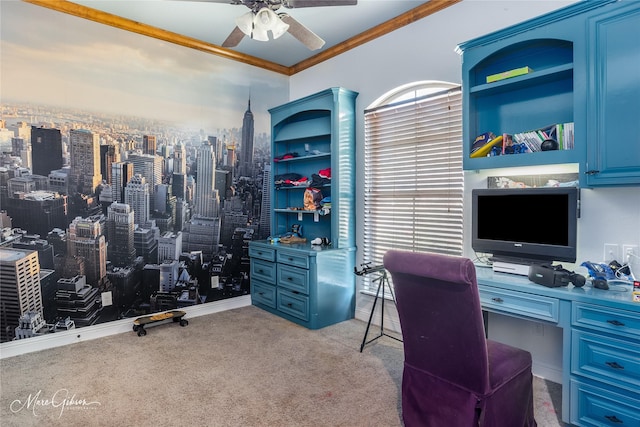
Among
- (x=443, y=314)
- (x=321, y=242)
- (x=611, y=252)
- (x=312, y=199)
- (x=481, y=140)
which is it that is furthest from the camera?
(x=312, y=199)

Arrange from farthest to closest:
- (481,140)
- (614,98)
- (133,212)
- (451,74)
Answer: (133,212) < (451,74) < (481,140) < (614,98)

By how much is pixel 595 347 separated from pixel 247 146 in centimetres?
378

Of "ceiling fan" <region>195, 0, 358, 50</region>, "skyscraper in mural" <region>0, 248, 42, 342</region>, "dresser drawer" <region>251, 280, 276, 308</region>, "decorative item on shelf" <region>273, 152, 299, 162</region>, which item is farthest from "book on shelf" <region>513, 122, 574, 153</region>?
"skyscraper in mural" <region>0, 248, 42, 342</region>

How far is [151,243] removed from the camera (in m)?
3.68

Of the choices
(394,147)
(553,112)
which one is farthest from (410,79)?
(553,112)

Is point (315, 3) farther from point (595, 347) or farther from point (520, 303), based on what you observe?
point (595, 347)

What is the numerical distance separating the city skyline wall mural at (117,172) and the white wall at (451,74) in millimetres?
1324

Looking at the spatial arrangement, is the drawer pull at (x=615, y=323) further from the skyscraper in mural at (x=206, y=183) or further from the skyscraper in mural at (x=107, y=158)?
the skyscraper in mural at (x=107, y=158)

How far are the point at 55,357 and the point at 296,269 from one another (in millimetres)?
2147

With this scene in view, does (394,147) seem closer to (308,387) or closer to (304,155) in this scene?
(304,155)

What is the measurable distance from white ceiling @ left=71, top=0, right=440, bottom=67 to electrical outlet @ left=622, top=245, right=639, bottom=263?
8.03 feet

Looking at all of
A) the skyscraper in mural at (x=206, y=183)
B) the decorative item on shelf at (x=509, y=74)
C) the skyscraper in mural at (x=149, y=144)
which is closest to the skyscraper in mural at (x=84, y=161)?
the skyscraper in mural at (x=149, y=144)

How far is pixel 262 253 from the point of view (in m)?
4.06

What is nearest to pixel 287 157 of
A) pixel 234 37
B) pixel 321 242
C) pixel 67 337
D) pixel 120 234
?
pixel 321 242
